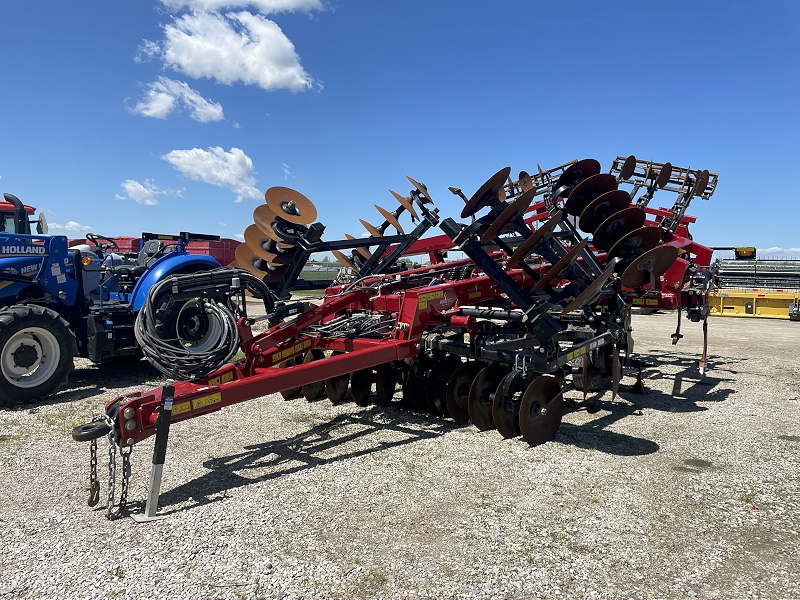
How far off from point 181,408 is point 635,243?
13.0 feet

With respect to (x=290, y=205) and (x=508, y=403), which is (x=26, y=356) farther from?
(x=508, y=403)

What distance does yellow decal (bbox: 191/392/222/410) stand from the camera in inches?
148

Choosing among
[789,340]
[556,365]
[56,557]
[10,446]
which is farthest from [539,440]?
[789,340]

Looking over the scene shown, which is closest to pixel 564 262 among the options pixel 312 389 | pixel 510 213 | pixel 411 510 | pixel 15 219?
pixel 510 213

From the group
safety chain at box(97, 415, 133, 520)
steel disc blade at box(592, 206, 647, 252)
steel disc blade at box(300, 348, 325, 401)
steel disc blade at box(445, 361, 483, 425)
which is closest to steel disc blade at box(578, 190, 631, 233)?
steel disc blade at box(592, 206, 647, 252)

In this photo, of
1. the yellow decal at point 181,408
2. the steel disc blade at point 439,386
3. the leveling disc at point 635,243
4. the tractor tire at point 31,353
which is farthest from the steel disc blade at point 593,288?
the tractor tire at point 31,353

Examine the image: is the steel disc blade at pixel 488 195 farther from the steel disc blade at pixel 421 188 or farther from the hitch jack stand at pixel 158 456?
→ the hitch jack stand at pixel 158 456

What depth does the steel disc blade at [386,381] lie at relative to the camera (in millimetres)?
6117

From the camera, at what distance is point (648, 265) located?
15.7 feet

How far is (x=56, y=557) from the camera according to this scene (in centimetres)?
299

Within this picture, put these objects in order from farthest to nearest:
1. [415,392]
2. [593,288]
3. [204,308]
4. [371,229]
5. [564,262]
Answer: [371,229], [415,392], [204,308], [564,262], [593,288]

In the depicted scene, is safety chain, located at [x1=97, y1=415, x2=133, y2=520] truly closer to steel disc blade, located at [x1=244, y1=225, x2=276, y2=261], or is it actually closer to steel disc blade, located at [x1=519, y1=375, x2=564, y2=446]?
steel disc blade, located at [x1=244, y1=225, x2=276, y2=261]

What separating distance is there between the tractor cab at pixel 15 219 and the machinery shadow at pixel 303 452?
5299mm

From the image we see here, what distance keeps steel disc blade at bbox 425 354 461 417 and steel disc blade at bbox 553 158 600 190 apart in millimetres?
2159
